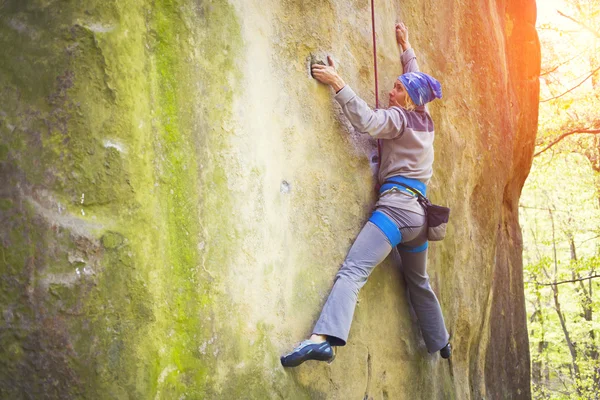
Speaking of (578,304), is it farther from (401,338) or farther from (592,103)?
(401,338)

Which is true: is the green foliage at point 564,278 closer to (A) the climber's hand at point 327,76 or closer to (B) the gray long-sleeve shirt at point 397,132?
(B) the gray long-sleeve shirt at point 397,132

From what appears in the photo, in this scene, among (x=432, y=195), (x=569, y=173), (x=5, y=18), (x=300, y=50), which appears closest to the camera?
(x=5, y=18)

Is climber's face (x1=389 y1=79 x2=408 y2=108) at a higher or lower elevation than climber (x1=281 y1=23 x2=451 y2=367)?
higher

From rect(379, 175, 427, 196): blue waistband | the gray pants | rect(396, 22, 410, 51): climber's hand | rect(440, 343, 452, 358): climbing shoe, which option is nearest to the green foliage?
rect(440, 343, 452, 358): climbing shoe

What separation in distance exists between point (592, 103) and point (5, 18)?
13.1 m

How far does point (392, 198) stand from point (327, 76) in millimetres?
1095

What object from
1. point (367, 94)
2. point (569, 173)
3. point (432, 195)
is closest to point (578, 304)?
point (569, 173)

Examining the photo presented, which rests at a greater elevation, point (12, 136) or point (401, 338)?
point (12, 136)

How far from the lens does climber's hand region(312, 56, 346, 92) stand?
4.73m

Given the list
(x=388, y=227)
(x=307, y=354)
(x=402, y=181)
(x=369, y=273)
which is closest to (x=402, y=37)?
(x=402, y=181)

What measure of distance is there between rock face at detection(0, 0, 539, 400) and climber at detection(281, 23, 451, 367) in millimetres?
159

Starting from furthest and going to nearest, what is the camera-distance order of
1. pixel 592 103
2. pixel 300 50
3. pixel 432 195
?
pixel 592 103
pixel 432 195
pixel 300 50

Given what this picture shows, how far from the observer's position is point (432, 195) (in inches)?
243

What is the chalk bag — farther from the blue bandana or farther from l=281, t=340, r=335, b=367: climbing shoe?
l=281, t=340, r=335, b=367: climbing shoe
